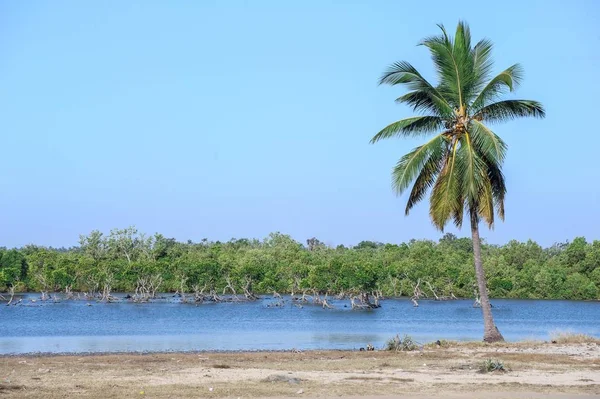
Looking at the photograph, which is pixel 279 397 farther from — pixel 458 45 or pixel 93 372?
pixel 458 45

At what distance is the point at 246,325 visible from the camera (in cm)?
5384

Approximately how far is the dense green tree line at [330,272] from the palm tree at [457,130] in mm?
54789

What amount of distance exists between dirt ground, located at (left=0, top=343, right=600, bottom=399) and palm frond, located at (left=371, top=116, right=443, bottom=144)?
26.4ft

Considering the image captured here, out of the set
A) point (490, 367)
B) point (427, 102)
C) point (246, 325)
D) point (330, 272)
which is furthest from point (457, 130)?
point (330, 272)

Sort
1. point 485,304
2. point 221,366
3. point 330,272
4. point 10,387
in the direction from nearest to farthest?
point 10,387, point 221,366, point 485,304, point 330,272

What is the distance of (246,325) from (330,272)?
32.5 metres

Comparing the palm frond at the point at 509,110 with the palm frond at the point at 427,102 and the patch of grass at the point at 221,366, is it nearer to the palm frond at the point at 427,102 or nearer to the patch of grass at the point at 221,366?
the palm frond at the point at 427,102

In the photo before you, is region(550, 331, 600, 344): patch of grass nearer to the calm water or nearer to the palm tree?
the palm tree

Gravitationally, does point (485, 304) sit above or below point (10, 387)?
above

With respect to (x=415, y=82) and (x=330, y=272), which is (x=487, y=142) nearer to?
(x=415, y=82)

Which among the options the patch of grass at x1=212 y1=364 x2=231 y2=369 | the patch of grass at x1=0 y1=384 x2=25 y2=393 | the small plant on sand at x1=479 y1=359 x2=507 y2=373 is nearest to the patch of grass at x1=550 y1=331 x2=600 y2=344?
the small plant on sand at x1=479 y1=359 x2=507 y2=373

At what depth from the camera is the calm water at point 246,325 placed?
36.0 m

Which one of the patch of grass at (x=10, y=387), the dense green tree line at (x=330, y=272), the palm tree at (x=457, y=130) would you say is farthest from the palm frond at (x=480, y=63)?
the dense green tree line at (x=330, y=272)

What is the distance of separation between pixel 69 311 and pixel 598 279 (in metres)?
69.1
